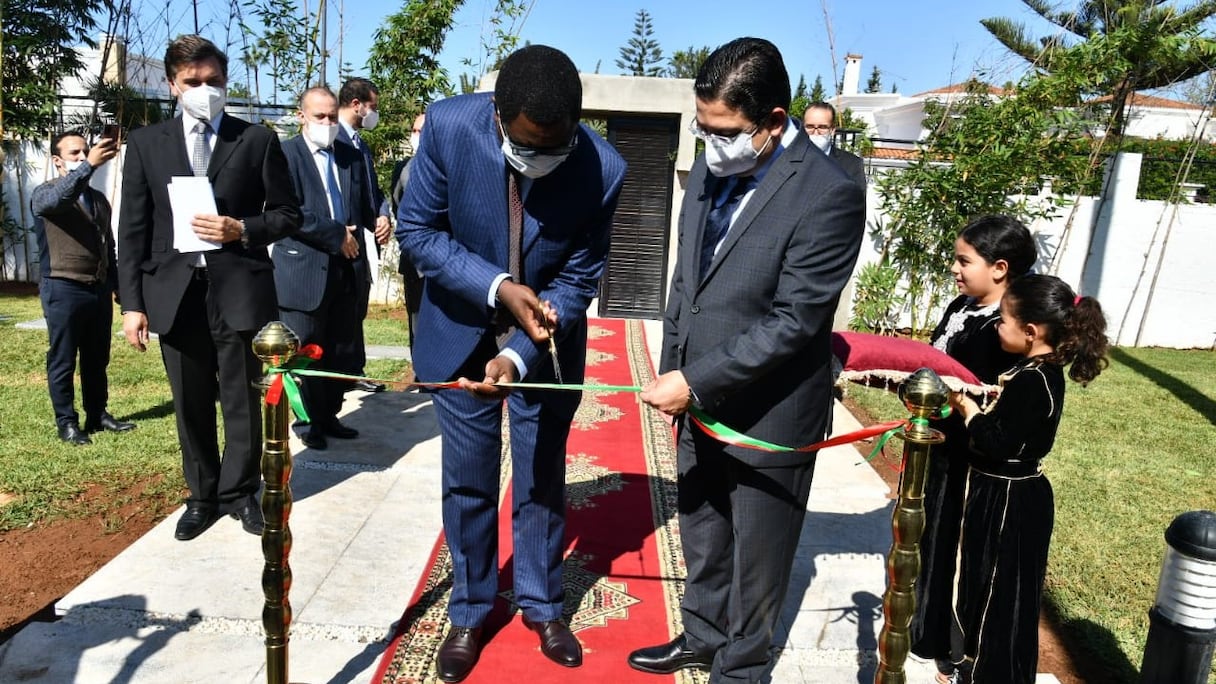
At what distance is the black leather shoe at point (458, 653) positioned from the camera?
2646 mm

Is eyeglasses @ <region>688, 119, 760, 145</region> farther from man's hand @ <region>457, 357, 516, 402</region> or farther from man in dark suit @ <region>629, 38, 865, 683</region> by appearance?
man's hand @ <region>457, 357, 516, 402</region>

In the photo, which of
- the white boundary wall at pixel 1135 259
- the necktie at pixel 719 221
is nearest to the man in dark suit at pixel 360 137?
the necktie at pixel 719 221

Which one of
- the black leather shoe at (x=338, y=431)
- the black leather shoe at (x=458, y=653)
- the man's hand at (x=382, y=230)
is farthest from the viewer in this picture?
the man's hand at (x=382, y=230)

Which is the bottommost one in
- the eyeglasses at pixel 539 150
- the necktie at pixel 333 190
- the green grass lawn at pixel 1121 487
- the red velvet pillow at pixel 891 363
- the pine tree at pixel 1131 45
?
the green grass lawn at pixel 1121 487

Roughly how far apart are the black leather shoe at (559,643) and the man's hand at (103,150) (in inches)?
114

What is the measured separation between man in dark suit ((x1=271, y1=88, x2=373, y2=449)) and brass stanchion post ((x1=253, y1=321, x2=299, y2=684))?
2.34m

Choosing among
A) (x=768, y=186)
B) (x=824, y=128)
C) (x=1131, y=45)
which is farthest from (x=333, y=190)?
(x=1131, y=45)

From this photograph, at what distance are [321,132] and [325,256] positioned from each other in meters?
0.74

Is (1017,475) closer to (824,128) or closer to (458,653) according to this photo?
(458,653)

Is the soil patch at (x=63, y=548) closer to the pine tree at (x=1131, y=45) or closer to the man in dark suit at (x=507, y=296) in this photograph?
the man in dark suit at (x=507, y=296)

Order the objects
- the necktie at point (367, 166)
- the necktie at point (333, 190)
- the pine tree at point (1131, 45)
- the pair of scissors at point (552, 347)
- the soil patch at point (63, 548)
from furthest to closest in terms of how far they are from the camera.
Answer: the pine tree at point (1131, 45) < the necktie at point (367, 166) < the necktie at point (333, 190) < the soil patch at point (63, 548) < the pair of scissors at point (552, 347)

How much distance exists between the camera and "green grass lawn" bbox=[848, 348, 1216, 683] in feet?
11.2

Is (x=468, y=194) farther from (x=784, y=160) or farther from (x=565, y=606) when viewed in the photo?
(x=565, y=606)

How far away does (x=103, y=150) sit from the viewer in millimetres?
3760
